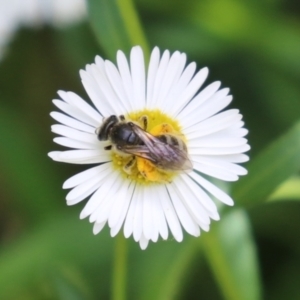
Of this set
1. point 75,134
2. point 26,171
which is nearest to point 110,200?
point 75,134

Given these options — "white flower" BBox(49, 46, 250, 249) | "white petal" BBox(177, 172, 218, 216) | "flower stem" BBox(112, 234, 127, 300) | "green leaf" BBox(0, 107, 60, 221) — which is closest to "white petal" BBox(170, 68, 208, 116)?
"white flower" BBox(49, 46, 250, 249)

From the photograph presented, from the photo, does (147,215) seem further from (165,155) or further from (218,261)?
(218,261)

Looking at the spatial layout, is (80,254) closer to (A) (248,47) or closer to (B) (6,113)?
(B) (6,113)

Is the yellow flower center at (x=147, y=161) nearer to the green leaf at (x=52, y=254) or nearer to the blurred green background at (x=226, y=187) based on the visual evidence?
the blurred green background at (x=226, y=187)

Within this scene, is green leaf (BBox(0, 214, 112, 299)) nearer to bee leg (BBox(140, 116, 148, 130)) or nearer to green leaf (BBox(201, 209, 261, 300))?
green leaf (BBox(201, 209, 261, 300))

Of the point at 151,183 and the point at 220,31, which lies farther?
the point at 220,31

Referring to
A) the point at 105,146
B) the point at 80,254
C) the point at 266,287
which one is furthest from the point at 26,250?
the point at 266,287
